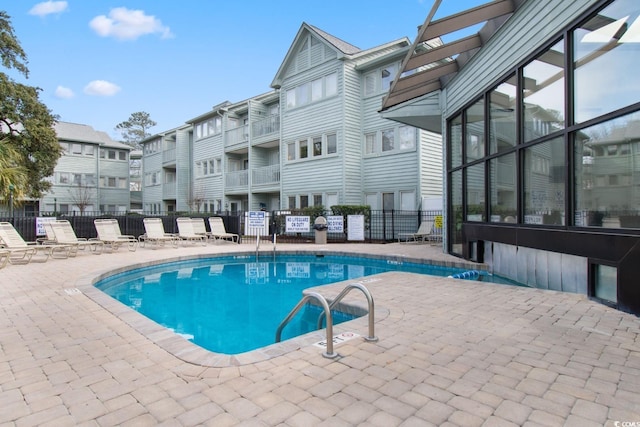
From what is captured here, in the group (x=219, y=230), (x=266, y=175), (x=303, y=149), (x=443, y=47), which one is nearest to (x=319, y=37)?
(x=303, y=149)

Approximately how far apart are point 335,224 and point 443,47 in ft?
30.4

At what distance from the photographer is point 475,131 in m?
8.77

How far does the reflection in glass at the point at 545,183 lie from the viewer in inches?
219

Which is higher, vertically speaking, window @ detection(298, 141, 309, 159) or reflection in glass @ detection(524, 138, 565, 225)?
window @ detection(298, 141, 309, 159)

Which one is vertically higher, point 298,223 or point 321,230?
point 298,223

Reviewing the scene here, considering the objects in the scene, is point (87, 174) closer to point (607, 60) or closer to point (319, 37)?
point (319, 37)

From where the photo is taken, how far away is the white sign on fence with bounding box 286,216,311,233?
15812 mm

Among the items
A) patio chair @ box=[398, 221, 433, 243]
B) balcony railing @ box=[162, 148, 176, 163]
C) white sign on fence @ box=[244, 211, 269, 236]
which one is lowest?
patio chair @ box=[398, 221, 433, 243]

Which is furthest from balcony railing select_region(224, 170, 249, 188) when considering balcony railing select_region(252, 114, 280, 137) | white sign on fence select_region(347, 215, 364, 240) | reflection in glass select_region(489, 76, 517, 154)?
reflection in glass select_region(489, 76, 517, 154)

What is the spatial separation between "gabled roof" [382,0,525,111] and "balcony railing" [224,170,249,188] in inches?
537

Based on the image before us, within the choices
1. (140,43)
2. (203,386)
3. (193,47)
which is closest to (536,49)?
(203,386)

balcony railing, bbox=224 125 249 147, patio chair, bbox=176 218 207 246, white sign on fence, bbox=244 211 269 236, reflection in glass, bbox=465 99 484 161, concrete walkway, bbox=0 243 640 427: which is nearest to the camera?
concrete walkway, bbox=0 243 640 427

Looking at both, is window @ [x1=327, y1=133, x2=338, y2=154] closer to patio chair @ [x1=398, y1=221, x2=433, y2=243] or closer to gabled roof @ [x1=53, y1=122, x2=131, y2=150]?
patio chair @ [x1=398, y1=221, x2=433, y2=243]

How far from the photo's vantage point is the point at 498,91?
7574 mm
